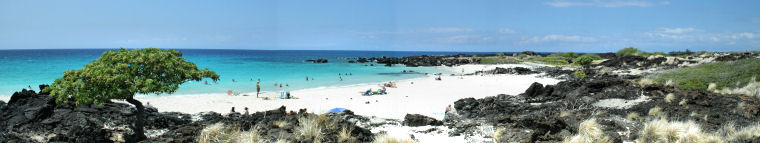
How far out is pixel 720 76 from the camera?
21562 mm

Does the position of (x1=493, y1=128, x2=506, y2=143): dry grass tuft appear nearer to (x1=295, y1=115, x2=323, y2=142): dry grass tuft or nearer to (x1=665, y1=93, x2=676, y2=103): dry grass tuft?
(x1=295, y1=115, x2=323, y2=142): dry grass tuft

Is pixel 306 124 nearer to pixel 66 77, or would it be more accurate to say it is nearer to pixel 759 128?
pixel 66 77

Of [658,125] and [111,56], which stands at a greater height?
[111,56]

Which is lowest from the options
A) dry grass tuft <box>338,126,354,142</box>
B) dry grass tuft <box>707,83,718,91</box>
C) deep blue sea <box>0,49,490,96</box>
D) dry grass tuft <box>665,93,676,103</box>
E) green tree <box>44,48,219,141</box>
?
deep blue sea <box>0,49,490,96</box>

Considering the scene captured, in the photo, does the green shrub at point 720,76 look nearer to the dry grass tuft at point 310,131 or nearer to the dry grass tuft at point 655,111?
the dry grass tuft at point 655,111

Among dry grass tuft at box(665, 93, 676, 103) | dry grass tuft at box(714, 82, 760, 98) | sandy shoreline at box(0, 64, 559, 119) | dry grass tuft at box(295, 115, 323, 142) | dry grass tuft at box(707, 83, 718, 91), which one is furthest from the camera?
dry grass tuft at box(707, 83, 718, 91)

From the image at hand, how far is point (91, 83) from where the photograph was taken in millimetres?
8164

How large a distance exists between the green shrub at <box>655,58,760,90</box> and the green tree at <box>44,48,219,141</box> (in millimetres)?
22959

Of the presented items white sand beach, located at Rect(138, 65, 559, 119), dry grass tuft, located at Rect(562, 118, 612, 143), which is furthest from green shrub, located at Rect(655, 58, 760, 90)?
dry grass tuft, located at Rect(562, 118, 612, 143)

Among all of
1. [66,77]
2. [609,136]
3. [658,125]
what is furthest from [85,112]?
[658,125]

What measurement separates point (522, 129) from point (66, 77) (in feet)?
31.9

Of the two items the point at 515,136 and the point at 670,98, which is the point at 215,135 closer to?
the point at 515,136

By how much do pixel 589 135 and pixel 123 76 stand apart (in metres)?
9.47

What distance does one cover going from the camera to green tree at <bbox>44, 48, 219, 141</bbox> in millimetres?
8122
